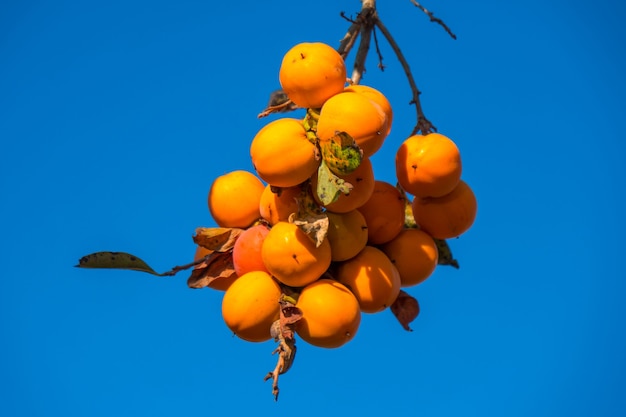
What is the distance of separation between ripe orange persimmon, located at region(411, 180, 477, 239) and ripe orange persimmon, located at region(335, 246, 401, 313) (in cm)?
40

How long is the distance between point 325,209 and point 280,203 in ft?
0.64

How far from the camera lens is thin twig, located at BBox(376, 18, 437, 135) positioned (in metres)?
3.82

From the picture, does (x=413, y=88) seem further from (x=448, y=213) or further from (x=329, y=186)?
(x=329, y=186)

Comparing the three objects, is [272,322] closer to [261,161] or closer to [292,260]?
[292,260]

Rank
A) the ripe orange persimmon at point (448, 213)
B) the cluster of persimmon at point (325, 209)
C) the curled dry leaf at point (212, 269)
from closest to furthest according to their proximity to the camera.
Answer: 1. the cluster of persimmon at point (325, 209)
2. the curled dry leaf at point (212, 269)
3. the ripe orange persimmon at point (448, 213)

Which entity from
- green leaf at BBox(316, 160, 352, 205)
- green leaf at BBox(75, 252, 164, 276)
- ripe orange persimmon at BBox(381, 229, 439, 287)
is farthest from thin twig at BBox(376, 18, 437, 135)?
green leaf at BBox(75, 252, 164, 276)

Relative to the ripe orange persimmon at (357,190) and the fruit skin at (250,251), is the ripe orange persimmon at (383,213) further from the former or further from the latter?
the fruit skin at (250,251)

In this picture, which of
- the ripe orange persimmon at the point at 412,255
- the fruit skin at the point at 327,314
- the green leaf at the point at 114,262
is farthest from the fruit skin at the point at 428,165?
the green leaf at the point at 114,262

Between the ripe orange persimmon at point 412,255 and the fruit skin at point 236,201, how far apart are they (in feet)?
2.08

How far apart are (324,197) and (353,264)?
1.52 ft

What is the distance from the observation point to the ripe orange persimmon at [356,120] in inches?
123

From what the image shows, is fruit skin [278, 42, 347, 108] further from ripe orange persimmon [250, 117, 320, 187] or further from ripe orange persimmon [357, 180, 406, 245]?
ripe orange persimmon [357, 180, 406, 245]

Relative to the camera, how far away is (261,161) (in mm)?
3211

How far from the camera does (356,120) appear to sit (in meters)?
3.11
